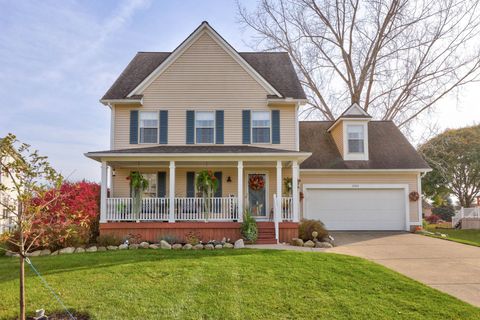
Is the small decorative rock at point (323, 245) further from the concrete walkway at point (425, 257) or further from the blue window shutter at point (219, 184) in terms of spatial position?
the blue window shutter at point (219, 184)

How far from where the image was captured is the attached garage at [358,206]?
1727cm

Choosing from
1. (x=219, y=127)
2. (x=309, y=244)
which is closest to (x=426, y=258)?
(x=309, y=244)

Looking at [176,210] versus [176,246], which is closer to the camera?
[176,246]

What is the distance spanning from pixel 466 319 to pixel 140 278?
19.8 feet

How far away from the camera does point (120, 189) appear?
50.6ft

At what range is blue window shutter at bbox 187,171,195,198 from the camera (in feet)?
50.5

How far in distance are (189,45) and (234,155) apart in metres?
5.55

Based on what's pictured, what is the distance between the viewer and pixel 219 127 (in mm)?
15406

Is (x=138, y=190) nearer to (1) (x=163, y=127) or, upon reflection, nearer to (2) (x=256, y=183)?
(1) (x=163, y=127)

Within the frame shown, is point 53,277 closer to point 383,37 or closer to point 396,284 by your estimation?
point 396,284

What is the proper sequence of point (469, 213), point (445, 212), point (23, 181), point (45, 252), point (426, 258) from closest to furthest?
point (23, 181) < point (426, 258) < point (45, 252) < point (469, 213) < point (445, 212)

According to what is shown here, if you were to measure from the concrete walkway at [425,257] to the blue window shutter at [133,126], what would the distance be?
699 cm

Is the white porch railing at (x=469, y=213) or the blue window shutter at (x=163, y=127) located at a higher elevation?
the blue window shutter at (x=163, y=127)

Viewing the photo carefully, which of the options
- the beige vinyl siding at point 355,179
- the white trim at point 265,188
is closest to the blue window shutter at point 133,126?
the white trim at point 265,188
